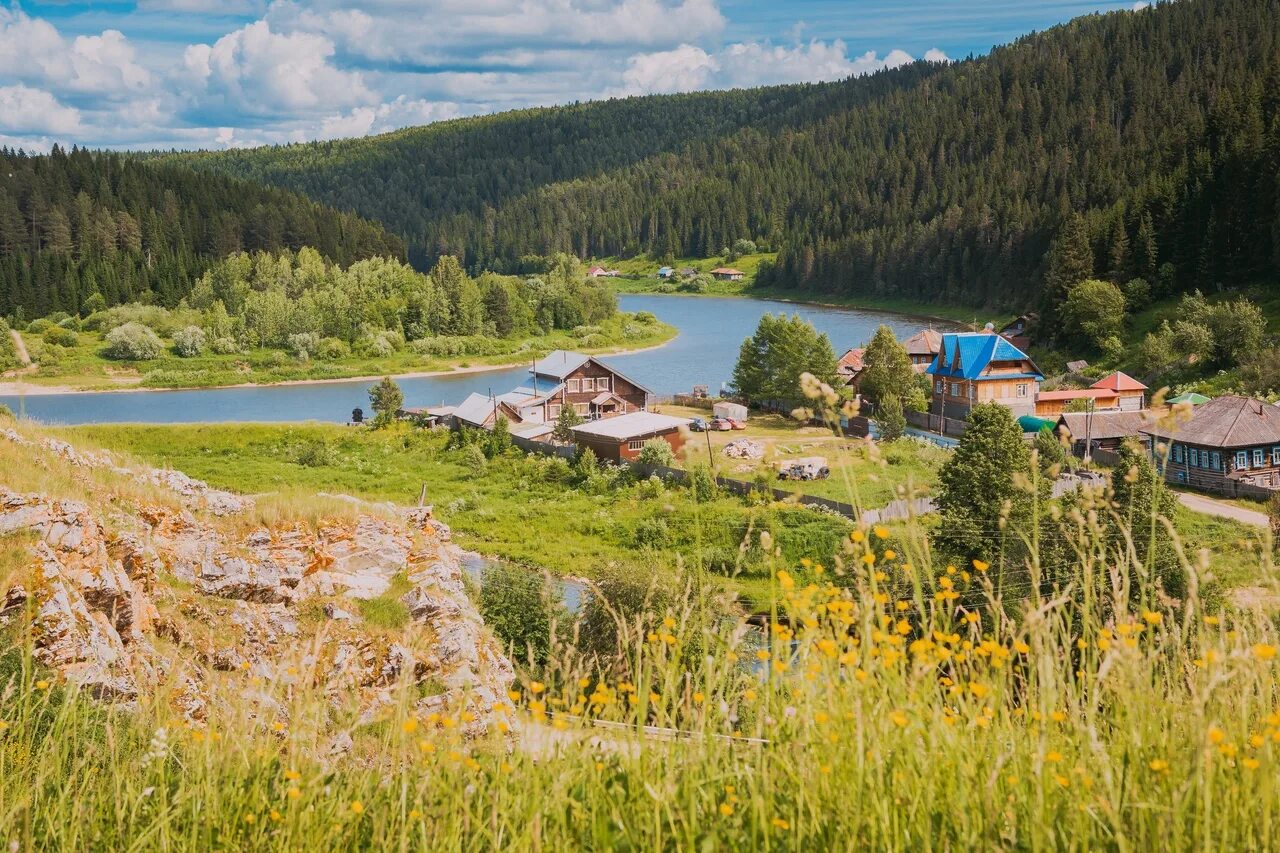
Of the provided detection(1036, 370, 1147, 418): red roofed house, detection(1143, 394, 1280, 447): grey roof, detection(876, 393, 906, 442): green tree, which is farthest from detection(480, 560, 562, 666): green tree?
detection(1036, 370, 1147, 418): red roofed house

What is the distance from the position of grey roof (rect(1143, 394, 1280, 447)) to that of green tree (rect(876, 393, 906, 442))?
7.80 metres

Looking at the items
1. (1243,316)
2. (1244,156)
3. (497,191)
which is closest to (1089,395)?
(1243,316)

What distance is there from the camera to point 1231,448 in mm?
26781

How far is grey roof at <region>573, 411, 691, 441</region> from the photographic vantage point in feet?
104

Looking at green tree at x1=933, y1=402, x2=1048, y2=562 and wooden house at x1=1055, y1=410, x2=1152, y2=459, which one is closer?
green tree at x1=933, y1=402, x2=1048, y2=562

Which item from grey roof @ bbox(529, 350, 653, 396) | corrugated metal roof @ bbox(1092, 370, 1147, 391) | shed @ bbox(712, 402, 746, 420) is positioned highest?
grey roof @ bbox(529, 350, 653, 396)

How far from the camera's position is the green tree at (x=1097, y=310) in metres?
45.0

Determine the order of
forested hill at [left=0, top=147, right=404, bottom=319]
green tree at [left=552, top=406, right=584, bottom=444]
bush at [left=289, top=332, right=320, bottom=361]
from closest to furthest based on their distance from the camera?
1. green tree at [left=552, top=406, right=584, bottom=444]
2. bush at [left=289, top=332, right=320, bottom=361]
3. forested hill at [left=0, top=147, right=404, bottom=319]

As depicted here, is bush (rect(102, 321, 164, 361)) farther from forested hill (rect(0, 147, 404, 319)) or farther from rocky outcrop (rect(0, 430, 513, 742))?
rocky outcrop (rect(0, 430, 513, 742))

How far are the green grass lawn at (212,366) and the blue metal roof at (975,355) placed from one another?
29467 mm

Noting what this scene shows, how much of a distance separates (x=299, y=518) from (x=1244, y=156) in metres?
51.4

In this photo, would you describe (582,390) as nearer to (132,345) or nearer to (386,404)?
(386,404)

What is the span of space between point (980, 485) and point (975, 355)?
2092 cm

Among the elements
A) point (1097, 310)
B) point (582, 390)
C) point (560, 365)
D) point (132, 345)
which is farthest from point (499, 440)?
point (132, 345)
